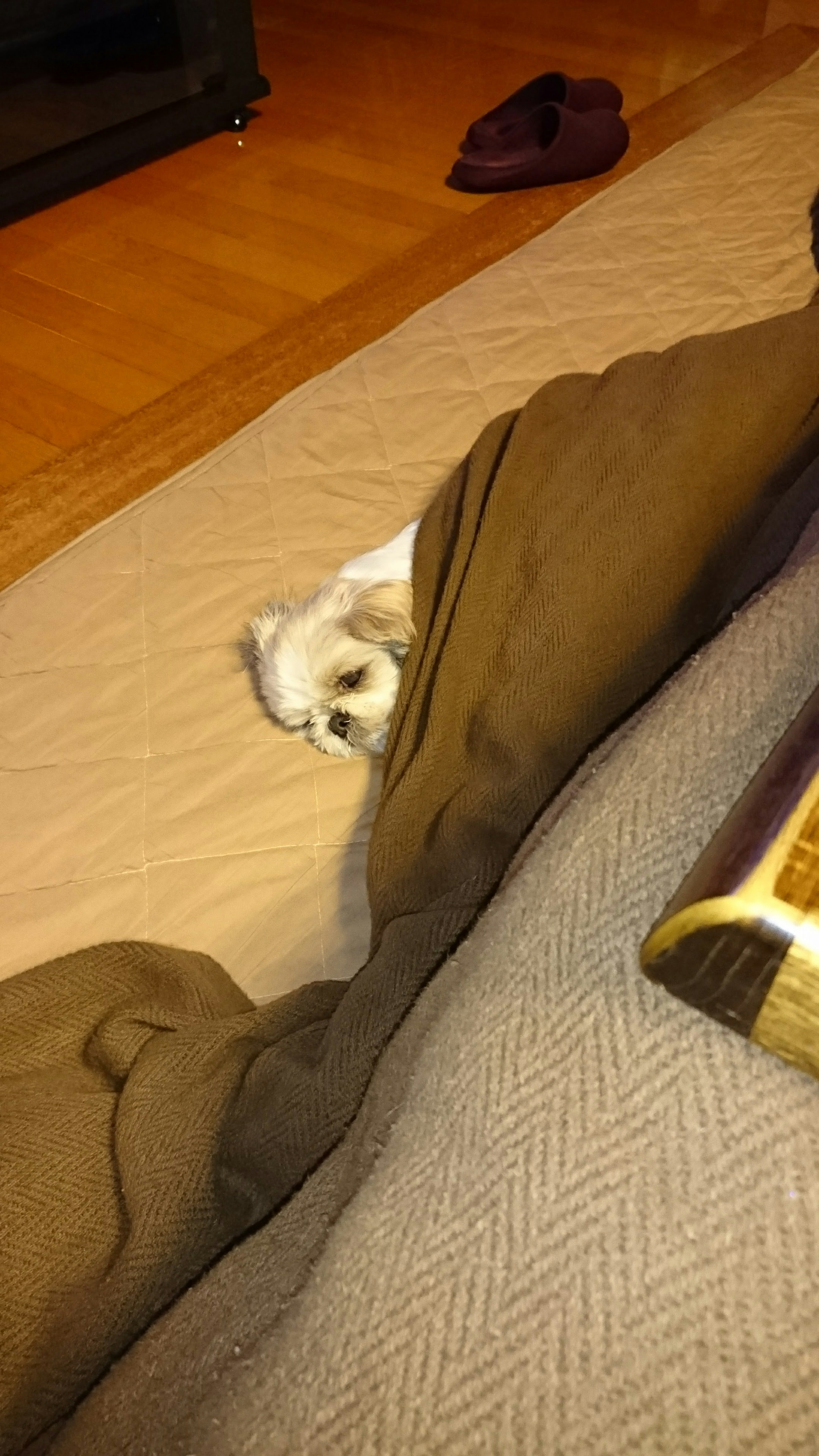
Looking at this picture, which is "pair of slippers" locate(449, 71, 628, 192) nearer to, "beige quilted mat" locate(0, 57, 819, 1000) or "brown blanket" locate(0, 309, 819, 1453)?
"beige quilted mat" locate(0, 57, 819, 1000)

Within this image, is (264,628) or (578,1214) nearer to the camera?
(578,1214)

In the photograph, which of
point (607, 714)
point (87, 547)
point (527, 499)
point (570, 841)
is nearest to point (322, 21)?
point (87, 547)

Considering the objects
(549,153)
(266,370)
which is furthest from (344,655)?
(549,153)

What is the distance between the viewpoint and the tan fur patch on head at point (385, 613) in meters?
1.24

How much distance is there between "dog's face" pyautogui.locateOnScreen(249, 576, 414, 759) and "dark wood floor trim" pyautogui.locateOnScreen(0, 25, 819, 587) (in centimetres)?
50

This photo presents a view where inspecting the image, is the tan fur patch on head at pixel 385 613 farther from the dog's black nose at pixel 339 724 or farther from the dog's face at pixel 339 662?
the dog's black nose at pixel 339 724

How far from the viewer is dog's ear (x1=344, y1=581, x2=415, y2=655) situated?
1.24 m

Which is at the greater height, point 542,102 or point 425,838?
point 542,102

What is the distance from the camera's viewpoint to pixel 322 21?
3783 mm

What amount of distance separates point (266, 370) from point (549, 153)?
1099 millimetres

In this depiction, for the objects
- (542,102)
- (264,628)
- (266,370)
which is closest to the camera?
(264,628)

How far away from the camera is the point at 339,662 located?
1316 millimetres

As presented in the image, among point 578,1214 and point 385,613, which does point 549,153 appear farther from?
point 578,1214

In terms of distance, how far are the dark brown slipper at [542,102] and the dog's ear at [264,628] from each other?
78.1 inches
